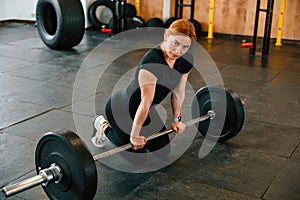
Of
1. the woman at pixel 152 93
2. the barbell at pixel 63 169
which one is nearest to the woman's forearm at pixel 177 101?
the woman at pixel 152 93

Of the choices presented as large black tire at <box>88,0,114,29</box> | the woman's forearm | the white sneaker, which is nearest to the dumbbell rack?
large black tire at <box>88,0,114,29</box>

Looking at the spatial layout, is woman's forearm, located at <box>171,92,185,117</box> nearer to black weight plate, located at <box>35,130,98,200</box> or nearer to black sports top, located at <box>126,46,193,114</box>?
black sports top, located at <box>126,46,193,114</box>

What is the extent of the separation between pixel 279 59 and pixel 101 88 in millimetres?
2512

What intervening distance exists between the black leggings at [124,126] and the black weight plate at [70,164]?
1.83 ft

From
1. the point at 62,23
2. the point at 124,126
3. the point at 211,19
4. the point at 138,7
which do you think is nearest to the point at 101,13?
the point at 138,7

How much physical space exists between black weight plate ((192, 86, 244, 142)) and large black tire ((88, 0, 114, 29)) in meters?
4.40

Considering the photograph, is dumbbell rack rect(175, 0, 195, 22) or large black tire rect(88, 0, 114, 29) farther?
large black tire rect(88, 0, 114, 29)

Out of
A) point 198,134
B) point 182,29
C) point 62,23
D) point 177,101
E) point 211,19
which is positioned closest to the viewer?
point 182,29

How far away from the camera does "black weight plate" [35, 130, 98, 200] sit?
161 centimetres

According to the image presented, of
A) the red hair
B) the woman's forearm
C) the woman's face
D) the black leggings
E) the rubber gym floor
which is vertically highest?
the red hair

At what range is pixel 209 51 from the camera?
214 inches

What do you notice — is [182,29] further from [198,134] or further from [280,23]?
[280,23]

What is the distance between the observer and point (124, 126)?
7.35 feet

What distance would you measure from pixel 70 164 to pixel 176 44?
0.71 meters
